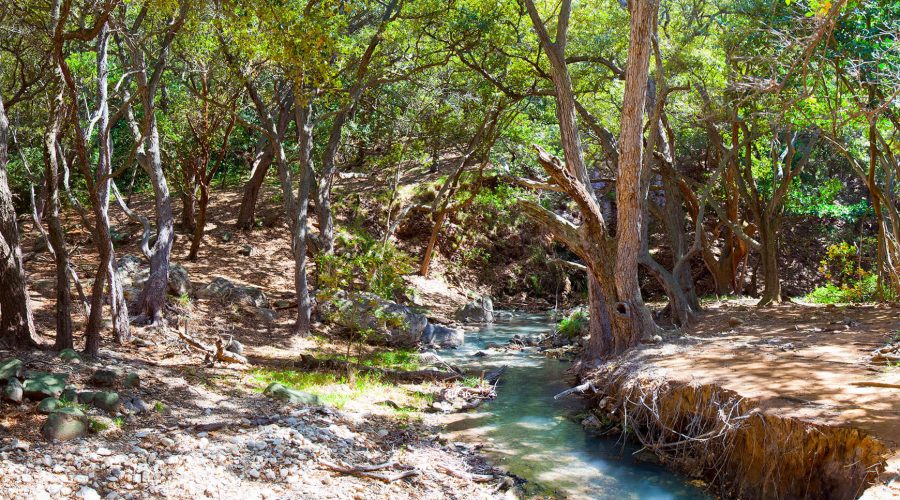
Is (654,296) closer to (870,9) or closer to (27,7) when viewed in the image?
(870,9)

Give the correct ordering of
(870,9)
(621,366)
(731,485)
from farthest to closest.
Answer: (870,9)
(621,366)
(731,485)

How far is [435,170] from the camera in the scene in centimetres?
2284

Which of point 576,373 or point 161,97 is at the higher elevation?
point 161,97

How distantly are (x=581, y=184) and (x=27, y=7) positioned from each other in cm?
839

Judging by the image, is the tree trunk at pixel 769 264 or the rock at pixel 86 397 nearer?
the rock at pixel 86 397

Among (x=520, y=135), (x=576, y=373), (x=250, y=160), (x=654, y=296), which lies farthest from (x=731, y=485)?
(x=250, y=160)

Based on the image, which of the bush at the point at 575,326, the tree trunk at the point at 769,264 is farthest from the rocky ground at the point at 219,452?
the tree trunk at the point at 769,264

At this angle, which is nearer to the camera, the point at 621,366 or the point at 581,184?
the point at 621,366

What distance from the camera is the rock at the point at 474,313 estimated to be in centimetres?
1748

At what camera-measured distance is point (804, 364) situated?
736 cm

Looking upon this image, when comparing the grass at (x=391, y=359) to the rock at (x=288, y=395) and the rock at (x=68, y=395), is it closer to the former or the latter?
the rock at (x=288, y=395)

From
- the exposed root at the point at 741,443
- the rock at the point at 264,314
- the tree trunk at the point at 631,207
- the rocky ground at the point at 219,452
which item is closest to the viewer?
the rocky ground at the point at 219,452

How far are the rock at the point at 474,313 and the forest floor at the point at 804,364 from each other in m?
6.44

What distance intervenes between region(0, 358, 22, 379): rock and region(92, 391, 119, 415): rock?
72cm
